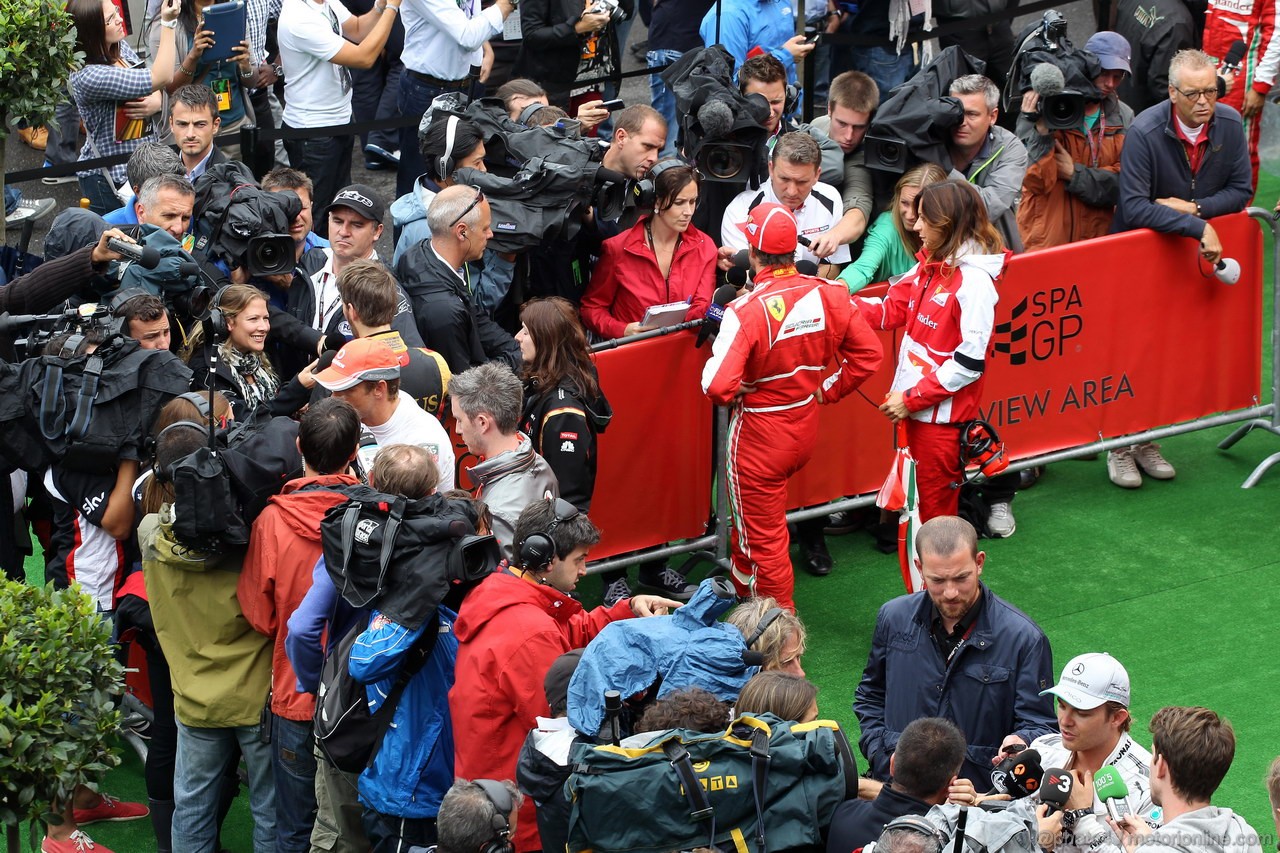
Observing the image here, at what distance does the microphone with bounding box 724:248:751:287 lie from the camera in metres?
7.32

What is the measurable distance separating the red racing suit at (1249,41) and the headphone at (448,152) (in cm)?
561

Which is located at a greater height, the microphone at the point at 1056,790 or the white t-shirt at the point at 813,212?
the microphone at the point at 1056,790

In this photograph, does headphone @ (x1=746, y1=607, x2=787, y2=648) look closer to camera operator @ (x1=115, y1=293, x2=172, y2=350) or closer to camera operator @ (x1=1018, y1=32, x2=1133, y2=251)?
camera operator @ (x1=115, y1=293, x2=172, y2=350)

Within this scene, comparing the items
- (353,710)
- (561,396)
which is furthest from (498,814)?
(561,396)

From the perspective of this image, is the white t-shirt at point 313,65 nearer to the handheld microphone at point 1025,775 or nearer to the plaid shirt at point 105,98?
the plaid shirt at point 105,98

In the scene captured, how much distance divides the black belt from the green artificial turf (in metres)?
3.64

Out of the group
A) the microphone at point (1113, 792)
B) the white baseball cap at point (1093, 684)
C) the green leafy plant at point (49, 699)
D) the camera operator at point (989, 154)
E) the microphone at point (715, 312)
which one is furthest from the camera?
the camera operator at point (989, 154)

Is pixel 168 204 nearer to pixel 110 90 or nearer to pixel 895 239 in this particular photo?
pixel 110 90

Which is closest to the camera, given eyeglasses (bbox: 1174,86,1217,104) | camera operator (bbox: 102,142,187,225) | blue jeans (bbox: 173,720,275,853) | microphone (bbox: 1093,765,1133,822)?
microphone (bbox: 1093,765,1133,822)

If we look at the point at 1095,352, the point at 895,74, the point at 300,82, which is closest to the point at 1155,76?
the point at 895,74

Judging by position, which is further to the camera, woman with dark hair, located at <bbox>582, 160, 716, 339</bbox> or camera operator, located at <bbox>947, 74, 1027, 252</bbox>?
camera operator, located at <bbox>947, 74, 1027, 252</bbox>

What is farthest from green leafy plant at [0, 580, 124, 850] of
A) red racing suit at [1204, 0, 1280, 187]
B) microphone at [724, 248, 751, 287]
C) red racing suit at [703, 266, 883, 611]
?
red racing suit at [1204, 0, 1280, 187]

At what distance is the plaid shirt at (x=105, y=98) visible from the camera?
29.3 ft

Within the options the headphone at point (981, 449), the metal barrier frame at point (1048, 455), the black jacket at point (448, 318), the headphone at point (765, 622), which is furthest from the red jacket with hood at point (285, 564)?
the headphone at point (981, 449)
